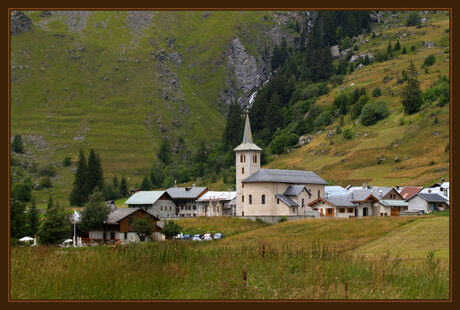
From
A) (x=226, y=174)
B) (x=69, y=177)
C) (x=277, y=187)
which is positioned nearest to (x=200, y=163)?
(x=226, y=174)

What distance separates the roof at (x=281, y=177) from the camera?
301ft

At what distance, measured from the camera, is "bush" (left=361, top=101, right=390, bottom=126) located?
15038cm

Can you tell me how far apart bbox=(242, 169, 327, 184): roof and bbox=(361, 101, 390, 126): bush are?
57.4 metres

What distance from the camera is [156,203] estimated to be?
12050 cm

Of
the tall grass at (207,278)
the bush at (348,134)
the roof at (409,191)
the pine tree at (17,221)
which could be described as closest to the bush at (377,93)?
the bush at (348,134)

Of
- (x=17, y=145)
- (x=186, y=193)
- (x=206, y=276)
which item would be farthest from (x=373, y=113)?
(x=206, y=276)

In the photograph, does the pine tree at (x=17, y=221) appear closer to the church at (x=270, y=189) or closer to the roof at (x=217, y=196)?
the church at (x=270, y=189)

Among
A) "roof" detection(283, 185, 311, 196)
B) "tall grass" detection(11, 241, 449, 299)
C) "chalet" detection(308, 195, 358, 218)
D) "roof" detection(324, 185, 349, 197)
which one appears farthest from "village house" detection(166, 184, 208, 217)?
"tall grass" detection(11, 241, 449, 299)

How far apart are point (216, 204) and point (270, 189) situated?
27.9m

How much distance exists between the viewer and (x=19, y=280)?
22.0 m

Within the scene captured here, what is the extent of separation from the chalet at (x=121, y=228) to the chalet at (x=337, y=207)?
25431mm

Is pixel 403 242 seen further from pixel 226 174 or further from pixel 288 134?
pixel 288 134

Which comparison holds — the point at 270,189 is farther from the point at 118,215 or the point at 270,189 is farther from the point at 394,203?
the point at 118,215

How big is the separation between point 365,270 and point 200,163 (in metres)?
166
